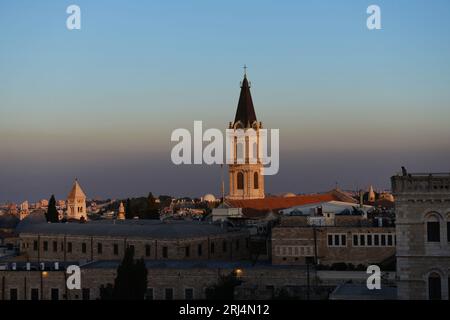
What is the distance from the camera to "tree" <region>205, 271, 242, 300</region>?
36.2 meters

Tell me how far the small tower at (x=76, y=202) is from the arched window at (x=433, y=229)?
2852 inches

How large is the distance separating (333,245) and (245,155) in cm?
4188

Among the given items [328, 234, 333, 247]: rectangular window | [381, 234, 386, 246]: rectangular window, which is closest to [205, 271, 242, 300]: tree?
[328, 234, 333, 247]: rectangular window

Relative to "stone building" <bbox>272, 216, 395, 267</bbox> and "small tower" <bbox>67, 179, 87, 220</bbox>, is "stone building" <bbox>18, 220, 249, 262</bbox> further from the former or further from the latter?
"small tower" <bbox>67, 179, 87, 220</bbox>

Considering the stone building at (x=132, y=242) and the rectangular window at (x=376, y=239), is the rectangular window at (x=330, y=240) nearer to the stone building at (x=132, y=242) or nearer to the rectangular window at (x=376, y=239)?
the rectangular window at (x=376, y=239)

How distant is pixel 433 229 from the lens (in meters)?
25.4

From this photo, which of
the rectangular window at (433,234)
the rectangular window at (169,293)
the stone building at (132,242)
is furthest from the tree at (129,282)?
the stone building at (132,242)

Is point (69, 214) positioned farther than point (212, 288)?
Yes

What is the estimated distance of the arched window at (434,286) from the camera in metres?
25.6

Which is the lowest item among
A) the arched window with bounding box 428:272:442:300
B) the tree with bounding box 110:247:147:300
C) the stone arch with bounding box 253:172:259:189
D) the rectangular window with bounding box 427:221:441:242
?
the tree with bounding box 110:247:147:300
